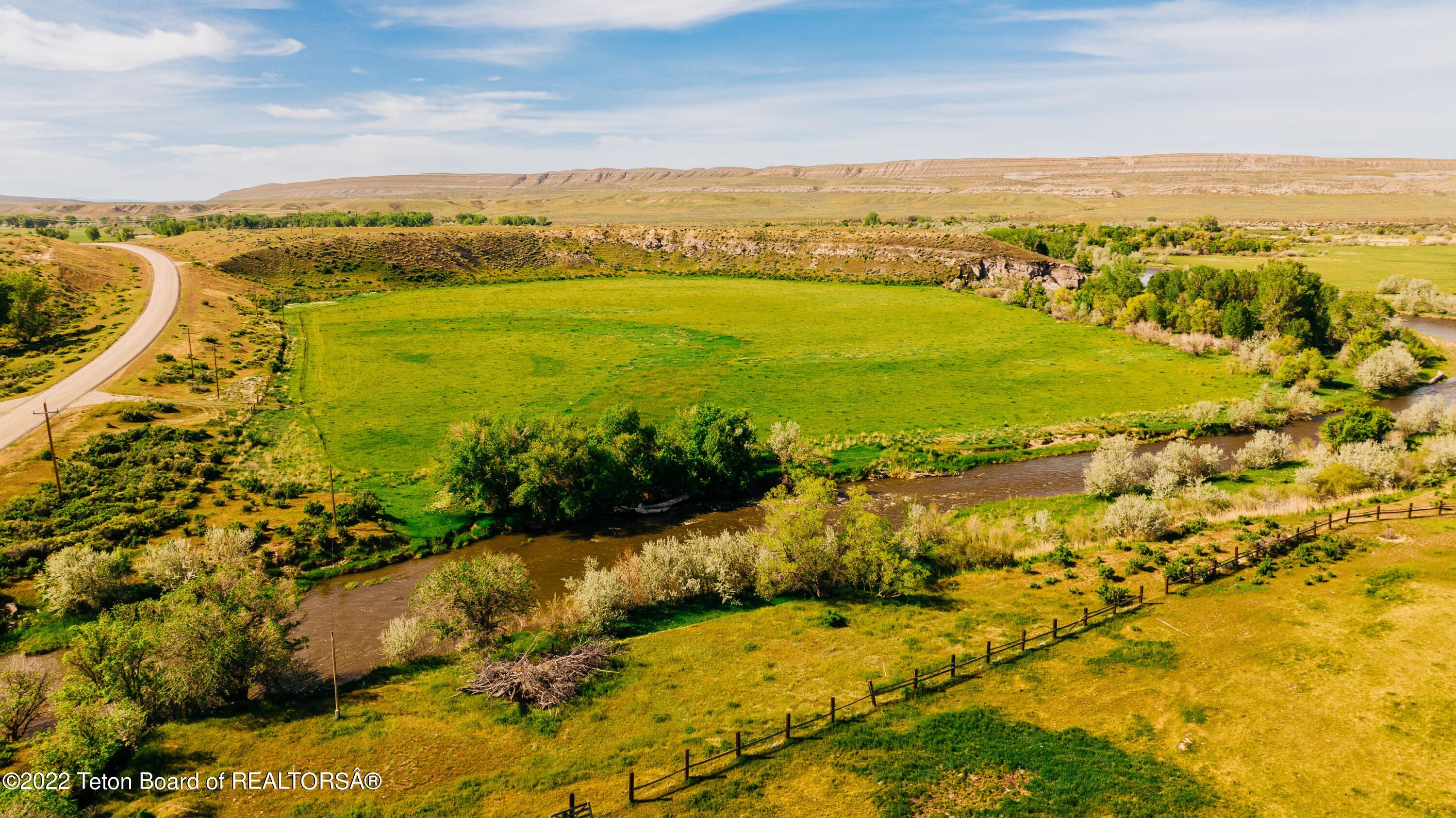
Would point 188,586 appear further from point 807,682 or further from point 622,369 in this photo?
point 622,369

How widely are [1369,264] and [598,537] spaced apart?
6526 inches

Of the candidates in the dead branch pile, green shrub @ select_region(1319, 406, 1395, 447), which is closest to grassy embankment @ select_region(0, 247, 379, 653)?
the dead branch pile

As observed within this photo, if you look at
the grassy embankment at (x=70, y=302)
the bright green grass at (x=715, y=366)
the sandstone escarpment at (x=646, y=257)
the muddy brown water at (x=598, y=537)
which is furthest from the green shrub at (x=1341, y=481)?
the grassy embankment at (x=70, y=302)

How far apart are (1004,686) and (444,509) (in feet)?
124

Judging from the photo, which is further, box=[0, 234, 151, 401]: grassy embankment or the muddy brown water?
box=[0, 234, 151, 401]: grassy embankment

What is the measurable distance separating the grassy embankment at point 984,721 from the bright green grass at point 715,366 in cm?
2734

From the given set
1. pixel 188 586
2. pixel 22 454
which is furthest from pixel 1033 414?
pixel 22 454

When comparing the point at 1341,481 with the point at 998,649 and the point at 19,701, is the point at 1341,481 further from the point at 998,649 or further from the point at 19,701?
the point at 19,701

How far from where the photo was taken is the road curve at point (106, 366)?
53812 mm

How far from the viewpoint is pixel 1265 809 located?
20.7 meters

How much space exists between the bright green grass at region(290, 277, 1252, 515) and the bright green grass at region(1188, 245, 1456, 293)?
5264 centimetres

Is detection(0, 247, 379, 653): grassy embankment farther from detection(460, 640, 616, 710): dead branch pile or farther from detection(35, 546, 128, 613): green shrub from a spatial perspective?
detection(460, 640, 616, 710): dead branch pile

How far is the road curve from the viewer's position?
177ft

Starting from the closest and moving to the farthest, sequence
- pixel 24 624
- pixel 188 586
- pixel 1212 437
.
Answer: pixel 188 586
pixel 24 624
pixel 1212 437
